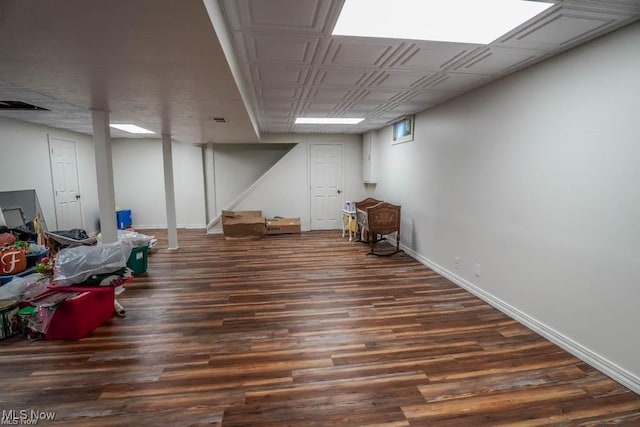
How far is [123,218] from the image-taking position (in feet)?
23.8

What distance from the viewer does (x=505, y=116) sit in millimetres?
2998

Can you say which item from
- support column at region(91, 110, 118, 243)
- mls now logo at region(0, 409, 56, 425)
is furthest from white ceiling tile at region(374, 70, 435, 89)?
mls now logo at region(0, 409, 56, 425)

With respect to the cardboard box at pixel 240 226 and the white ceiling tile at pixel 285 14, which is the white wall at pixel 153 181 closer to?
the cardboard box at pixel 240 226

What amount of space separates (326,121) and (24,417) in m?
5.24

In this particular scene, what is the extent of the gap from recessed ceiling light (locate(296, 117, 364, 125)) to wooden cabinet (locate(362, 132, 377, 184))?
1.18 m

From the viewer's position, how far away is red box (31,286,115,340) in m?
2.57

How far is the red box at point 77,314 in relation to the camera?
101 inches

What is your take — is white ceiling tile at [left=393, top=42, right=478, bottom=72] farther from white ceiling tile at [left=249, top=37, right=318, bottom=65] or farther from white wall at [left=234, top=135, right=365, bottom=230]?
white wall at [left=234, top=135, right=365, bottom=230]

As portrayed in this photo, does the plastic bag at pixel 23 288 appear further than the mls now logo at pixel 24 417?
Yes

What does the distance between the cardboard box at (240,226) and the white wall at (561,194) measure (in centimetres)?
438

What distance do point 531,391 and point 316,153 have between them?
623 centimetres

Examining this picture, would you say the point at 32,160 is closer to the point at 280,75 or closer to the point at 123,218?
the point at 123,218

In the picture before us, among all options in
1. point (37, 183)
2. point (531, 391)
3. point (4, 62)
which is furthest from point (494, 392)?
point (37, 183)

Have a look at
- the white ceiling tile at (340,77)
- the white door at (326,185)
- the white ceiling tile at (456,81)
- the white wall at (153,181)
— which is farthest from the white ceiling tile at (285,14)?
the white wall at (153,181)
